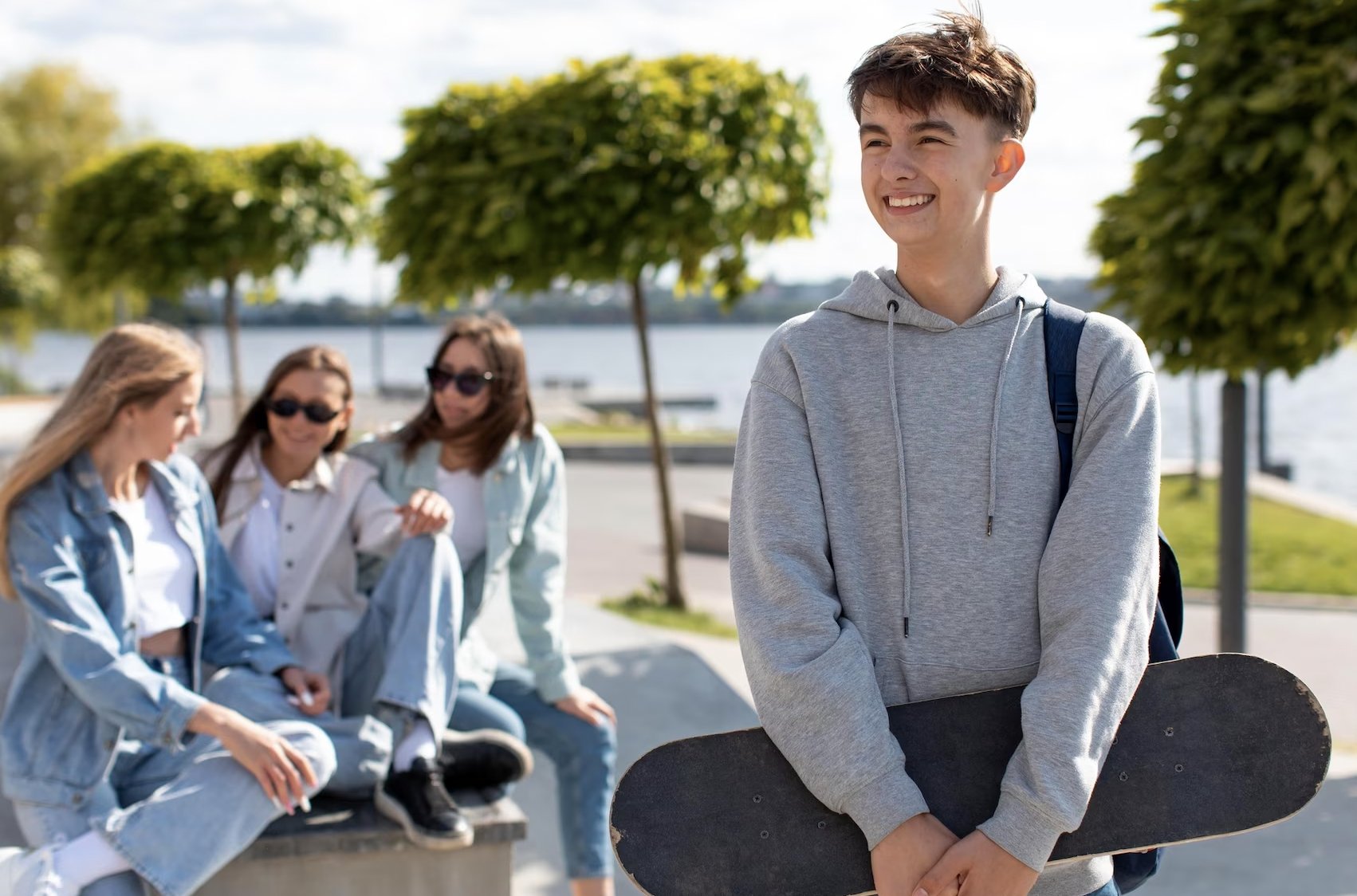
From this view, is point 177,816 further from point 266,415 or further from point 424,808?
point 266,415

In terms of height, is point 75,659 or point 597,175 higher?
point 597,175

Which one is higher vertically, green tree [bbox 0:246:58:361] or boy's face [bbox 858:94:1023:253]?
green tree [bbox 0:246:58:361]

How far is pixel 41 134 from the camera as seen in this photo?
98.5 ft

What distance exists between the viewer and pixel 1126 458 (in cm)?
179

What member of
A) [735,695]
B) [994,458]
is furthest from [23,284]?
[994,458]

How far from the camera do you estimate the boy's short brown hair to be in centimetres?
180

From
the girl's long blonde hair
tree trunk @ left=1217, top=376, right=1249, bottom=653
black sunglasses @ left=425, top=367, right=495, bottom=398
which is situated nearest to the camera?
the girl's long blonde hair

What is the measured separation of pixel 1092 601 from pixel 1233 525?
4.77 meters

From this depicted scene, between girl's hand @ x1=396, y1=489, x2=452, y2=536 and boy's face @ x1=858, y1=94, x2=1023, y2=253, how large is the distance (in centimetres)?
179

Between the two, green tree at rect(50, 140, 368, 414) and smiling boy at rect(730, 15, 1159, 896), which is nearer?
smiling boy at rect(730, 15, 1159, 896)

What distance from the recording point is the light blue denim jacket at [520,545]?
3768 mm

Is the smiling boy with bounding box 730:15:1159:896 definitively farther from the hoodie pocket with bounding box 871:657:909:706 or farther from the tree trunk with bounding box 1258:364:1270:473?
the tree trunk with bounding box 1258:364:1270:473

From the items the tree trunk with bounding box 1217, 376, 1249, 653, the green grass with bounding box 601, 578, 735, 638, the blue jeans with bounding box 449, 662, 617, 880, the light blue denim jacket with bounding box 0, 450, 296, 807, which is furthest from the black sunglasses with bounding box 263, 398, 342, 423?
the green grass with bounding box 601, 578, 735, 638

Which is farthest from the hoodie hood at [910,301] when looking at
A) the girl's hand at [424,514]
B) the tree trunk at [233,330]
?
the tree trunk at [233,330]
